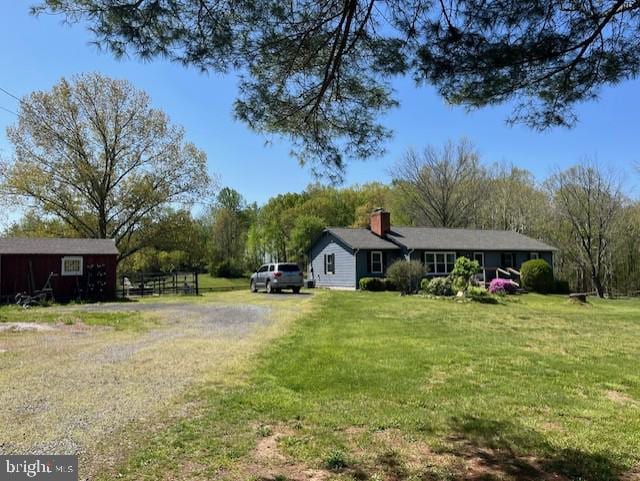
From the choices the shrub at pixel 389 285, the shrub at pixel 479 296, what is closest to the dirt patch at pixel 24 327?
the shrub at pixel 479 296

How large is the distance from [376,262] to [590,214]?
1711cm

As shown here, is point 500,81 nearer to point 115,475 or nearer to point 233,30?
point 233,30

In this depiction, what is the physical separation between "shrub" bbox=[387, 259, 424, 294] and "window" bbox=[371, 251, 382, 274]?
12.5 feet

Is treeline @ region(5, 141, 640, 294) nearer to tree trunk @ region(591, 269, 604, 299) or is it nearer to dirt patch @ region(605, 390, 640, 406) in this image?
tree trunk @ region(591, 269, 604, 299)

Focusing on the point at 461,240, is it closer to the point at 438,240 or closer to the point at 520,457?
the point at 438,240

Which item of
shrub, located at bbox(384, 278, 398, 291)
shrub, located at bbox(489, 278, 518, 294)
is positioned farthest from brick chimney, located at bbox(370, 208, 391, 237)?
shrub, located at bbox(489, 278, 518, 294)

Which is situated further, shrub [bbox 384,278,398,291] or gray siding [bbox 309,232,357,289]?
gray siding [bbox 309,232,357,289]

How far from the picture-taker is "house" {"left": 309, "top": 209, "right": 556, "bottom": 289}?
90.9ft

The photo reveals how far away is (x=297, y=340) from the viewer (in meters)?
9.61

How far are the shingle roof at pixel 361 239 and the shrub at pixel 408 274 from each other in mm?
3713

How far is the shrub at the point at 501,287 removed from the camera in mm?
23100

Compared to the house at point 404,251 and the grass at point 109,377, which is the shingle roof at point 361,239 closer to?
the house at point 404,251

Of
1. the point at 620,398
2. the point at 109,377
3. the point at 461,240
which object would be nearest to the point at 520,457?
the point at 620,398

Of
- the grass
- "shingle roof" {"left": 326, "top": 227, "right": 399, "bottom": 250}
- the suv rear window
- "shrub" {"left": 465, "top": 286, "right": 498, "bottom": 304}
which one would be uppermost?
"shingle roof" {"left": 326, "top": 227, "right": 399, "bottom": 250}
